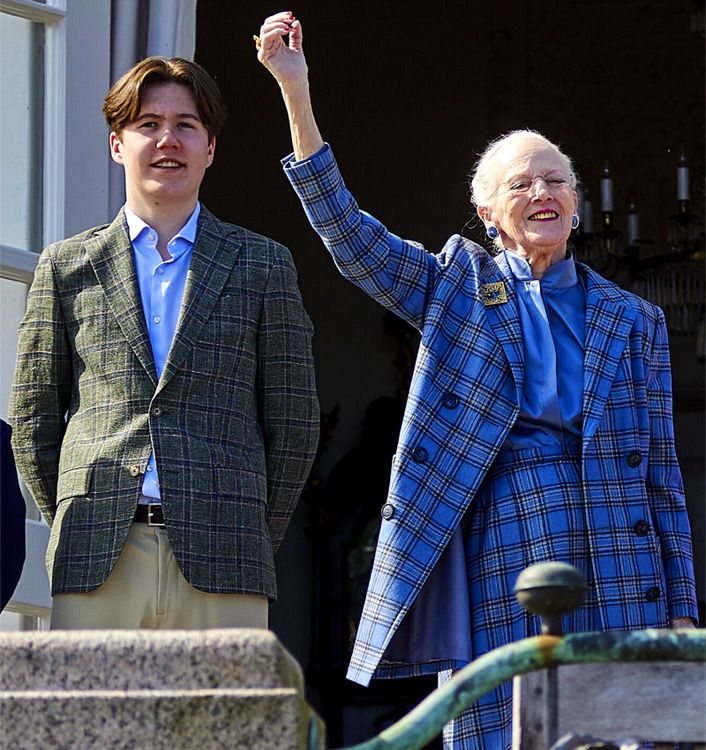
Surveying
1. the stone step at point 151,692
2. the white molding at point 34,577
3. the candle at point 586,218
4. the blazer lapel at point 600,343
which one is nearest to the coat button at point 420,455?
the blazer lapel at point 600,343

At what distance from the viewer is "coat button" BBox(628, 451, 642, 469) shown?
342cm

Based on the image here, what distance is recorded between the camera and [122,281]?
3305 mm

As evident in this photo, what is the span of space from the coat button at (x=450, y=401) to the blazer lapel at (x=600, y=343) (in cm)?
23

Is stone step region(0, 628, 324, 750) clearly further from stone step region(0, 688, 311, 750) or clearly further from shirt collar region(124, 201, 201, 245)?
shirt collar region(124, 201, 201, 245)

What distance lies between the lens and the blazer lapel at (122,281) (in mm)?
3238

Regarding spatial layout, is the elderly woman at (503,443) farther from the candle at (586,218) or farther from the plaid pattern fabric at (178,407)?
the candle at (586,218)

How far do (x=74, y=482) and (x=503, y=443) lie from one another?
77 cm

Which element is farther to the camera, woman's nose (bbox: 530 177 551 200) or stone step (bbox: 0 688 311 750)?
woman's nose (bbox: 530 177 551 200)

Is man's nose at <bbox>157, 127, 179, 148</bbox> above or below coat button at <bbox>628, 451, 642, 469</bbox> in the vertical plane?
above

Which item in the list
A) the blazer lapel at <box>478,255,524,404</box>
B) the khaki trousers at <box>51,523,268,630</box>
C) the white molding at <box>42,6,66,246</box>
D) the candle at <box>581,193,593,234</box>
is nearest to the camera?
the khaki trousers at <box>51,523,268,630</box>

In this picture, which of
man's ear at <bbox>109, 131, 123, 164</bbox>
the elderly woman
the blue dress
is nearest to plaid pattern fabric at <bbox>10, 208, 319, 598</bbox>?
man's ear at <bbox>109, 131, 123, 164</bbox>

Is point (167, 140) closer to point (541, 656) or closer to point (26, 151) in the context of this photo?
point (26, 151)

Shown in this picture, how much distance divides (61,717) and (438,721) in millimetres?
459

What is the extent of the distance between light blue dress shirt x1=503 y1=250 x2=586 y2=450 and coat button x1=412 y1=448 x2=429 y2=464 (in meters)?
0.15
